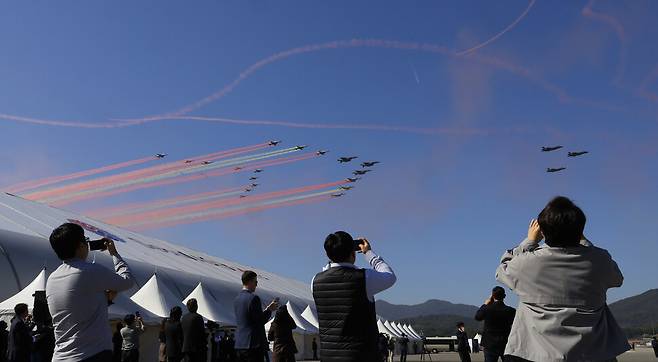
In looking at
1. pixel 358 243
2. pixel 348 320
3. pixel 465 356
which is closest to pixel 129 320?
pixel 465 356

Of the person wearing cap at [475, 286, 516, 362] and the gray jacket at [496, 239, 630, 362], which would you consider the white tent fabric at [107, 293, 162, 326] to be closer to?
the person wearing cap at [475, 286, 516, 362]

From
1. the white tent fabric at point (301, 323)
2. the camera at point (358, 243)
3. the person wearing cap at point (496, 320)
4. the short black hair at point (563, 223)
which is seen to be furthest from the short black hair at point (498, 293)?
the white tent fabric at point (301, 323)

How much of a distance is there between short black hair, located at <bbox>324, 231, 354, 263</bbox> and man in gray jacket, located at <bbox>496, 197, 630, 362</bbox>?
1.50 m

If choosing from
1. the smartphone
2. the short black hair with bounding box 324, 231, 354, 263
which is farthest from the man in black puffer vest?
the smartphone

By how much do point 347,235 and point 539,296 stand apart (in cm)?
172

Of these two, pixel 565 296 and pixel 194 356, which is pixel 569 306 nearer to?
pixel 565 296

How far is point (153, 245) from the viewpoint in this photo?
152 feet

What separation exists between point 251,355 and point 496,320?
333 centimetres

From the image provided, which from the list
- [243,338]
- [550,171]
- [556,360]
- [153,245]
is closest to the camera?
[556,360]

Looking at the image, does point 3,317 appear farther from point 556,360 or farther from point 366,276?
point 556,360

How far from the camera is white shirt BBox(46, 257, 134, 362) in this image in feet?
13.6

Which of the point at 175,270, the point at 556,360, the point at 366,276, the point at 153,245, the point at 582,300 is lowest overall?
the point at 556,360

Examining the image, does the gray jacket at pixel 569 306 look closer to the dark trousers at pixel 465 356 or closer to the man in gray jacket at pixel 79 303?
the man in gray jacket at pixel 79 303

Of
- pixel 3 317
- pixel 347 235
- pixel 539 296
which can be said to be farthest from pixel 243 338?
pixel 3 317
